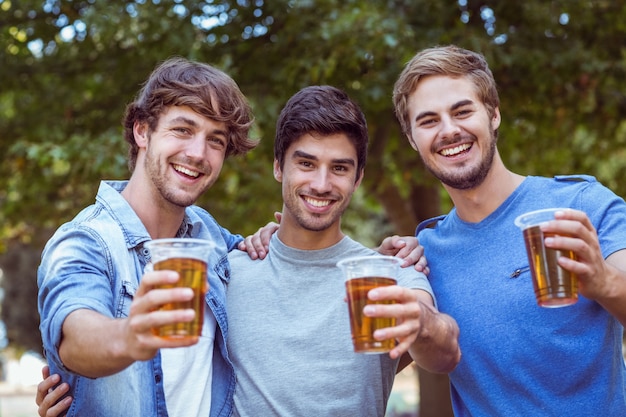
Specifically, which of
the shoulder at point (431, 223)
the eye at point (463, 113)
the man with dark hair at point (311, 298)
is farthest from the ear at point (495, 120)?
the man with dark hair at point (311, 298)

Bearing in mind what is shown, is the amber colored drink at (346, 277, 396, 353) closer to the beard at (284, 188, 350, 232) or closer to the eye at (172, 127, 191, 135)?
the beard at (284, 188, 350, 232)

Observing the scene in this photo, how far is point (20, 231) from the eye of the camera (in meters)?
11.7

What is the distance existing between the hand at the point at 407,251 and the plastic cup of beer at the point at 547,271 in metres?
0.97

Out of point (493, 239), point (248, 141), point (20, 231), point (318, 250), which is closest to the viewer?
point (493, 239)

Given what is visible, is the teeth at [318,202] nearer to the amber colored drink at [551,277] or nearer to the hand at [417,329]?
the hand at [417,329]

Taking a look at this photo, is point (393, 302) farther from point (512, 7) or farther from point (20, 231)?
point (20, 231)

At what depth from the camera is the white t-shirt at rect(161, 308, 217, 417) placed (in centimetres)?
301

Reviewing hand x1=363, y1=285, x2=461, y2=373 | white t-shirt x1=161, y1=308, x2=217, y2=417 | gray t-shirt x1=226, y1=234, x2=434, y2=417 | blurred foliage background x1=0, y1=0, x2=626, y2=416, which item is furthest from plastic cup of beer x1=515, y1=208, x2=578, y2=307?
blurred foliage background x1=0, y1=0, x2=626, y2=416

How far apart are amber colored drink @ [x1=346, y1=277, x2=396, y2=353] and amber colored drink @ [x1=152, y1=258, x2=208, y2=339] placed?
50cm

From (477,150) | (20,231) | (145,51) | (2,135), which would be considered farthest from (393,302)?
(20,231)

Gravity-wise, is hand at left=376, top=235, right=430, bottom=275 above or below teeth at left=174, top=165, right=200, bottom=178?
below

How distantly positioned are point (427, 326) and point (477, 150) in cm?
112

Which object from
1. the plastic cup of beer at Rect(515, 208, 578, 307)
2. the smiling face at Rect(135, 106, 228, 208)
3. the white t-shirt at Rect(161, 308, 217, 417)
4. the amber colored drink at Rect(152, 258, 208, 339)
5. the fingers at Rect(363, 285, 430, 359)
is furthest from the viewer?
the smiling face at Rect(135, 106, 228, 208)

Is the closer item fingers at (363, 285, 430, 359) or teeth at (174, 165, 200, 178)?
fingers at (363, 285, 430, 359)
